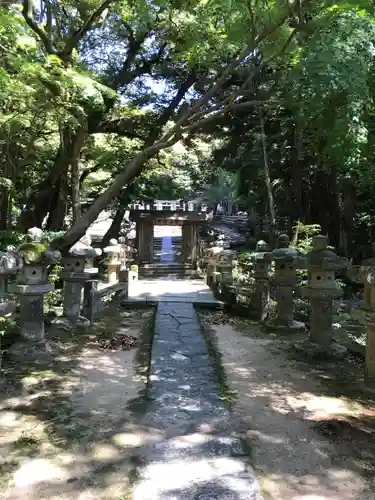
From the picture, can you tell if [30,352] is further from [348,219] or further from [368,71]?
[348,219]

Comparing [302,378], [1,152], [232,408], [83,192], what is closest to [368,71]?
[302,378]

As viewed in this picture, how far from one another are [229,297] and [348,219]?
27.4 ft

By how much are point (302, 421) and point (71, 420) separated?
229 centimetres

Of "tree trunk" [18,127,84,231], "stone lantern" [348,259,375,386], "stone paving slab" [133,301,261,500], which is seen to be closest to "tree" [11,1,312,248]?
"tree trunk" [18,127,84,231]

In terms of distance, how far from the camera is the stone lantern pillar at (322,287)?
6.80m

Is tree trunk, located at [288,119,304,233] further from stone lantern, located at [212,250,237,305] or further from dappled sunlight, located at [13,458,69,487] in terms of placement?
dappled sunlight, located at [13,458,69,487]

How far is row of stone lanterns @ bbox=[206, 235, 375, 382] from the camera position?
5.22m

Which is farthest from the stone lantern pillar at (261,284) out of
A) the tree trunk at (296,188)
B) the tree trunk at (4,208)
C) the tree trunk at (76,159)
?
the tree trunk at (4,208)

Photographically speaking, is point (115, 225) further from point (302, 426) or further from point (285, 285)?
point (302, 426)

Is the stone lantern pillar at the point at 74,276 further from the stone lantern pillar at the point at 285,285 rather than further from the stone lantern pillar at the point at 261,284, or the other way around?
the stone lantern pillar at the point at 261,284

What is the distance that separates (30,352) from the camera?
21.1 ft

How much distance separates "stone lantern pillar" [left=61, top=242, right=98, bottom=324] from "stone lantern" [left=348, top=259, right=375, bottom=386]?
484 centimetres

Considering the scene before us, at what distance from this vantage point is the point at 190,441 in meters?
3.99

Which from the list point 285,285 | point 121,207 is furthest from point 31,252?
point 121,207
